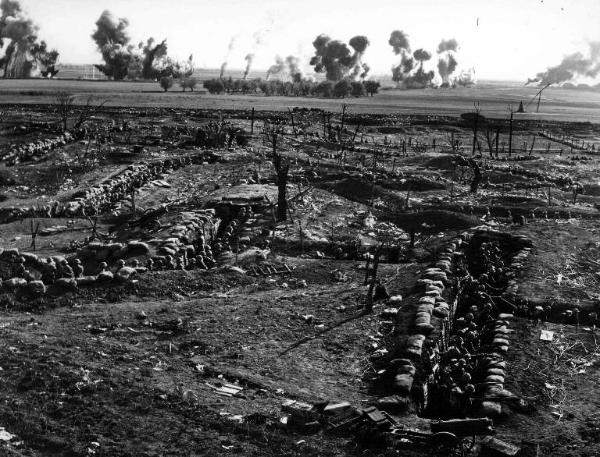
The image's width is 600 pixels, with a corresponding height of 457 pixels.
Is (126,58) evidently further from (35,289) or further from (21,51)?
(35,289)

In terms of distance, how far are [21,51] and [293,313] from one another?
7897cm

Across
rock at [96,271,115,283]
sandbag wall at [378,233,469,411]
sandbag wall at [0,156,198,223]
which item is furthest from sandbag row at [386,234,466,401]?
sandbag wall at [0,156,198,223]

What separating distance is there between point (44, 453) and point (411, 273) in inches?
285

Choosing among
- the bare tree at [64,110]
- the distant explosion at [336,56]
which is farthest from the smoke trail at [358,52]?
the bare tree at [64,110]

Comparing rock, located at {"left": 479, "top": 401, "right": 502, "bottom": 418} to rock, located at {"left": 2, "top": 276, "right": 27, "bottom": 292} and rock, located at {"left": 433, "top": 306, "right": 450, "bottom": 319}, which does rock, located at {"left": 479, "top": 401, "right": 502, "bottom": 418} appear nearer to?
rock, located at {"left": 433, "top": 306, "right": 450, "bottom": 319}

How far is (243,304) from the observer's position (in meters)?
10.6

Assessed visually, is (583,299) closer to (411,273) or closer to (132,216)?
(411,273)

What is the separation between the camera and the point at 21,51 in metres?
79.9

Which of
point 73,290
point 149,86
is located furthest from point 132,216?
point 149,86

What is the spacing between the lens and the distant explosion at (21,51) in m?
77.3

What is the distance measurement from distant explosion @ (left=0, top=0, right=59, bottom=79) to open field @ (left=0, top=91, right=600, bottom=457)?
61968 millimetres

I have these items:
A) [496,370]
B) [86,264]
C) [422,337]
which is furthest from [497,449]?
[86,264]

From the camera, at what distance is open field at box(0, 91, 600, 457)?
6.94 m

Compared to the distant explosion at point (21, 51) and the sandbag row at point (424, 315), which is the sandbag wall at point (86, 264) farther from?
the distant explosion at point (21, 51)
